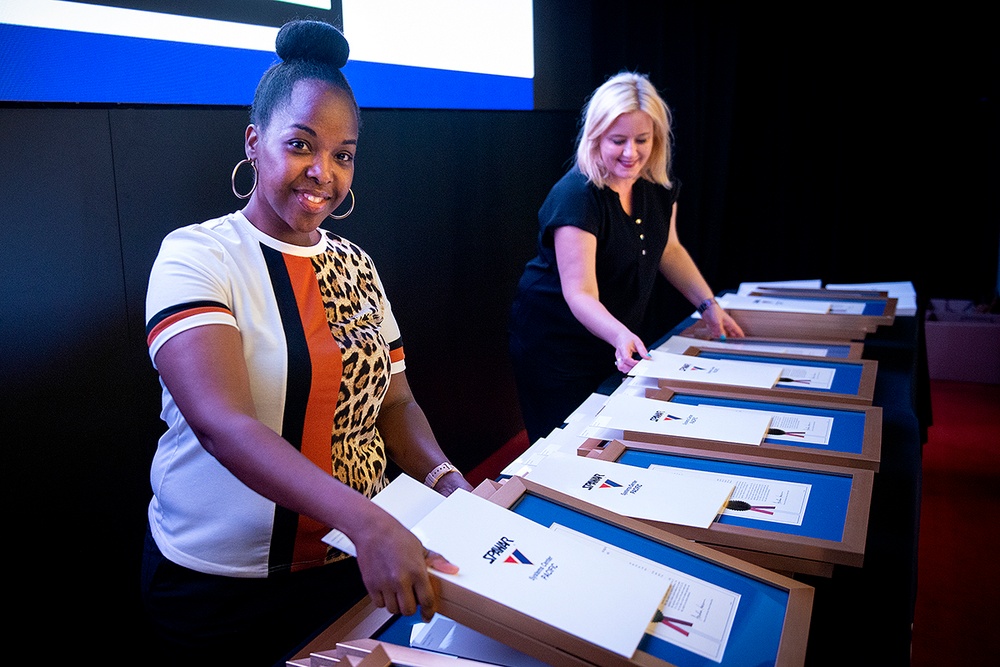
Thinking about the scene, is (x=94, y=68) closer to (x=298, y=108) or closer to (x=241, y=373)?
(x=298, y=108)

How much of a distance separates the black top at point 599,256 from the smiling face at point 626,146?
56mm

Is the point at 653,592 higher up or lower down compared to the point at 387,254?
lower down

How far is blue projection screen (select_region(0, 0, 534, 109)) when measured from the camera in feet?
5.51

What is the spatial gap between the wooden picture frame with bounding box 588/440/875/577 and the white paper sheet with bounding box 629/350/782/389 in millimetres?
432

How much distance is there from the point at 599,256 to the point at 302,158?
122cm

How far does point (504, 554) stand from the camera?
3.01ft

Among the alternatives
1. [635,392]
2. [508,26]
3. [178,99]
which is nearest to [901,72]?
[508,26]

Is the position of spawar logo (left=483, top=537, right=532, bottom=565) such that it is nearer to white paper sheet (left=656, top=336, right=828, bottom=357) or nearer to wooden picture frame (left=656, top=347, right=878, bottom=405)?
wooden picture frame (left=656, top=347, right=878, bottom=405)

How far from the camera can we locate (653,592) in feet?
3.00

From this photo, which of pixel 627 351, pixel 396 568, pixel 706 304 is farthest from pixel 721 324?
pixel 396 568

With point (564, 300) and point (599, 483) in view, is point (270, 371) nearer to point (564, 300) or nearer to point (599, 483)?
point (599, 483)

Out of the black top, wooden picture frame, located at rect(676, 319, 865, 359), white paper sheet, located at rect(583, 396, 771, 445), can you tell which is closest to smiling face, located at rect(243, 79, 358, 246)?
white paper sheet, located at rect(583, 396, 771, 445)

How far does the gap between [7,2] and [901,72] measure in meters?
4.71

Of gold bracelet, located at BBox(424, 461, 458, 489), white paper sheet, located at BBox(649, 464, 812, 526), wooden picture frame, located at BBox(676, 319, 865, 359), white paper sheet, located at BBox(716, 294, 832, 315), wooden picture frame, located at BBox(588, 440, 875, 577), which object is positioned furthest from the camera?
white paper sheet, located at BBox(716, 294, 832, 315)
